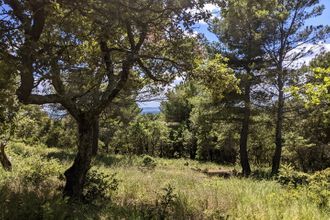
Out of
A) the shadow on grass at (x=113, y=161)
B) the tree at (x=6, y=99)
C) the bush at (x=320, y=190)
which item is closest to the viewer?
the tree at (x=6, y=99)

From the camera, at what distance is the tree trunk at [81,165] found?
27.3 feet

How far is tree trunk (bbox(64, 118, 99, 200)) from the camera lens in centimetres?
832

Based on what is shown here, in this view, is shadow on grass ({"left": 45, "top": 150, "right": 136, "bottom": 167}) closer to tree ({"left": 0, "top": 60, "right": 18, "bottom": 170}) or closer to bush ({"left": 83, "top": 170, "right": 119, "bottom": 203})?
tree ({"left": 0, "top": 60, "right": 18, "bottom": 170})

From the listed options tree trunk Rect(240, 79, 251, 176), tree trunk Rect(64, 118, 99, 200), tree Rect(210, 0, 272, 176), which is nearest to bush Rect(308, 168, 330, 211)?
tree trunk Rect(64, 118, 99, 200)

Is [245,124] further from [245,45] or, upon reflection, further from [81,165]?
[81,165]

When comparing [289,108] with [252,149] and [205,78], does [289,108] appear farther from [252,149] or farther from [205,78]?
[252,149]

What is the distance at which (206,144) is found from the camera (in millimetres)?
44000

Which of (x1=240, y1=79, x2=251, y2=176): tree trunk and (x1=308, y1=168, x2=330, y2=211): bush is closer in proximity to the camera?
(x1=308, y1=168, x2=330, y2=211): bush

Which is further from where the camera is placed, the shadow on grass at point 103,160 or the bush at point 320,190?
the shadow on grass at point 103,160

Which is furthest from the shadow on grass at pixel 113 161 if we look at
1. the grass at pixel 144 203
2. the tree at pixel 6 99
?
the grass at pixel 144 203

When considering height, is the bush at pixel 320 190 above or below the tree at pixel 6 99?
below

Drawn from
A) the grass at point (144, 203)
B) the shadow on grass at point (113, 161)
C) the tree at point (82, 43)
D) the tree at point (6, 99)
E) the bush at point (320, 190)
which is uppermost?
the tree at point (82, 43)

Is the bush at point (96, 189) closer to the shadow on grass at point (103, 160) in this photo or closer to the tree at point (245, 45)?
the shadow on grass at point (103, 160)

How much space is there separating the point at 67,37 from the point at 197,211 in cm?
433
